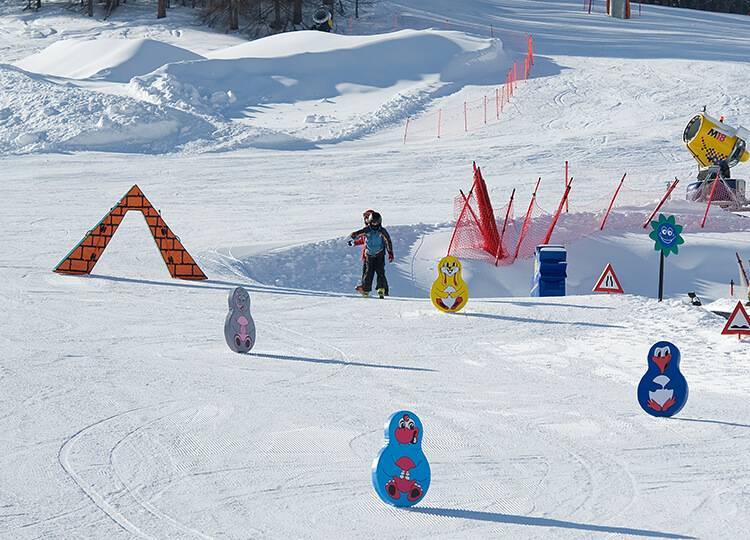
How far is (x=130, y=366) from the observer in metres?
11.6

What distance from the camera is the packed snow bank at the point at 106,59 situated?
34.5 metres

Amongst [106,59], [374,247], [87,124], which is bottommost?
[374,247]

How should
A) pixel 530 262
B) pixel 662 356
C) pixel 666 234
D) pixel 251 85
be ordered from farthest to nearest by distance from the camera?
1. pixel 251 85
2. pixel 530 262
3. pixel 666 234
4. pixel 662 356

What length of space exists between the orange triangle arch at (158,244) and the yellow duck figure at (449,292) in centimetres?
384

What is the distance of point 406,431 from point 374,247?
9230 millimetres

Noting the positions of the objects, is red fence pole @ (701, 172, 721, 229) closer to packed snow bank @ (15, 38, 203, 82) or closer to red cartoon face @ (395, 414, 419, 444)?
red cartoon face @ (395, 414, 419, 444)

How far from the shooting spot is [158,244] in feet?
56.1

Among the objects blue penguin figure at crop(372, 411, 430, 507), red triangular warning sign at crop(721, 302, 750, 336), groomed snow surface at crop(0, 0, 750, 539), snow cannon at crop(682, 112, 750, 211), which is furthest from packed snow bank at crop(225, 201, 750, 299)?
blue penguin figure at crop(372, 411, 430, 507)

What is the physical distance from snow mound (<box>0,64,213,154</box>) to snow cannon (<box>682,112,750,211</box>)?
11.5 meters

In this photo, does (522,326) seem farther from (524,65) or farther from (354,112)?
(524,65)

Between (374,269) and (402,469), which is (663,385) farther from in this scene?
(374,269)

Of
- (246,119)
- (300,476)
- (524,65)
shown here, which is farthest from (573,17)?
(300,476)

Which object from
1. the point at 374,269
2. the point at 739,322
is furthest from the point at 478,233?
the point at 739,322

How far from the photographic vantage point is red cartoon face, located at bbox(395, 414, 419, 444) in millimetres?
7301
